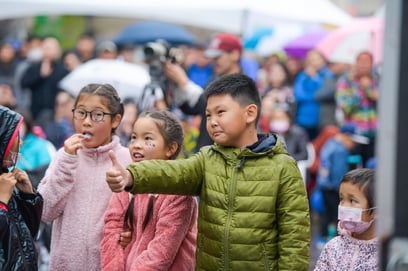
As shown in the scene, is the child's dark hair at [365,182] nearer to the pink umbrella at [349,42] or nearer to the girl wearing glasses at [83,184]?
the girl wearing glasses at [83,184]

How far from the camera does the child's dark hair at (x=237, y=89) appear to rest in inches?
220

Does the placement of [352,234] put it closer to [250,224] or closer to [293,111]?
[250,224]

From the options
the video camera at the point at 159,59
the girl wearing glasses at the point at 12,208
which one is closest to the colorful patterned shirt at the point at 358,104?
the video camera at the point at 159,59

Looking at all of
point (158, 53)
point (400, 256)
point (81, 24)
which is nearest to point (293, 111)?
point (158, 53)

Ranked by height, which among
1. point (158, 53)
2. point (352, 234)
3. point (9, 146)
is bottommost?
point (352, 234)

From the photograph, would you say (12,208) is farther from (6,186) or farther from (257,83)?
(257,83)

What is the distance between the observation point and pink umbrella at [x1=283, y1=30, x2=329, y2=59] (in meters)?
18.4

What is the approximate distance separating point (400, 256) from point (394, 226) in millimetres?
105

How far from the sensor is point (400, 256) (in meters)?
3.15

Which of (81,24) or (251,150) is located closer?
(251,150)

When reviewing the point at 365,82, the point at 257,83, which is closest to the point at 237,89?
the point at 365,82

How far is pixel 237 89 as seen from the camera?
18.3 ft

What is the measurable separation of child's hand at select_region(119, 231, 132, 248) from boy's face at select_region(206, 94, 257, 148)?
2.76ft

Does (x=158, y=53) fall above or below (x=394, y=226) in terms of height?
above
